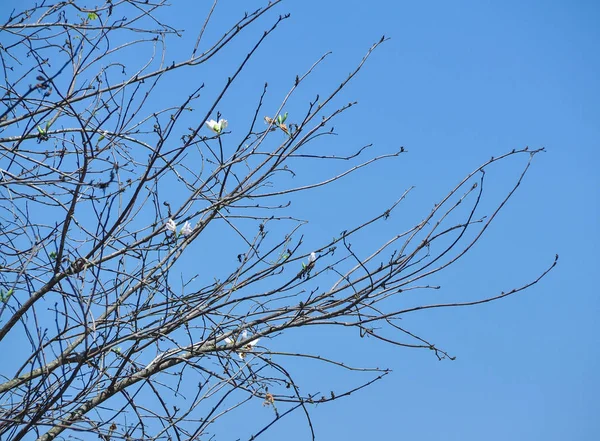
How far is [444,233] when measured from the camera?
2.34 meters

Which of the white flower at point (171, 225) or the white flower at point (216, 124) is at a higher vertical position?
the white flower at point (216, 124)

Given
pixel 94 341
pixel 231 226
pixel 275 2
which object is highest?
pixel 275 2

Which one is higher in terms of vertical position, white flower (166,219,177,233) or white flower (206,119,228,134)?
white flower (206,119,228,134)

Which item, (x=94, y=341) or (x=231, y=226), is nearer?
(x=94, y=341)

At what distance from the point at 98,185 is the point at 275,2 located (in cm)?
97

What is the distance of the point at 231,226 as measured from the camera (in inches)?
99.6

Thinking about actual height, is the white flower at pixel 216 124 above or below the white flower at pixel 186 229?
above

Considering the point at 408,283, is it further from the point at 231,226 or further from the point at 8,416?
the point at 8,416

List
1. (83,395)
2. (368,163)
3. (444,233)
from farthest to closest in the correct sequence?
(368,163), (444,233), (83,395)

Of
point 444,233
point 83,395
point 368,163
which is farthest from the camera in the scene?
point 368,163

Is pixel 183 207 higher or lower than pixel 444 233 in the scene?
higher

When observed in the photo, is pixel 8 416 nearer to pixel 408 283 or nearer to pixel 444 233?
pixel 408 283

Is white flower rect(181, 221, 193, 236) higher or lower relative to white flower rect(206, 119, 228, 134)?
lower

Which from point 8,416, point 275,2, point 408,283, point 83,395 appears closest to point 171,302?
point 83,395
